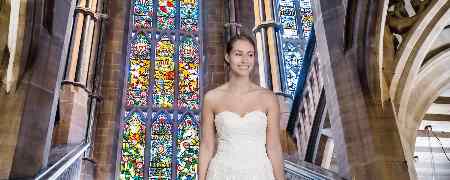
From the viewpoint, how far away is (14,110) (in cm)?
430

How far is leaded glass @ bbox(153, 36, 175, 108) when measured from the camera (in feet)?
40.6

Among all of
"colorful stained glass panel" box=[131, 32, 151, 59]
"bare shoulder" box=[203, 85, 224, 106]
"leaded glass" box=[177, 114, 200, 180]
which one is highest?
"colorful stained glass panel" box=[131, 32, 151, 59]

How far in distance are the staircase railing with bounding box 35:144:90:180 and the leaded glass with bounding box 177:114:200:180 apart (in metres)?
5.41

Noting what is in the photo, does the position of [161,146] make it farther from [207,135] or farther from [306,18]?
[207,135]

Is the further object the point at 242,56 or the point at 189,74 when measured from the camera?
the point at 189,74

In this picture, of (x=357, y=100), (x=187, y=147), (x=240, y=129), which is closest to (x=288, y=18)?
(x=187, y=147)

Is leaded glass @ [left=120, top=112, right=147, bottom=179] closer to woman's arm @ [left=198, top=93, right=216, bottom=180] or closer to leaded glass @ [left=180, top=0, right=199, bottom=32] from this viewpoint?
leaded glass @ [left=180, top=0, right=199, bottom=32]

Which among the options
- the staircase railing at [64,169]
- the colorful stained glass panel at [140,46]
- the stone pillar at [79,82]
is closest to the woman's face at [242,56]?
the staircase railing at [64,169]

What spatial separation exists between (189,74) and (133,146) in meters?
2.45

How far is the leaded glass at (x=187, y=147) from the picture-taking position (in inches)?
452

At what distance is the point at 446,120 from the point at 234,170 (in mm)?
6516

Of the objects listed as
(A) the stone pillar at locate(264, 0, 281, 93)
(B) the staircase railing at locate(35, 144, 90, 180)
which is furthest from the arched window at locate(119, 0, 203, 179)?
(B) the staircase railing at locate(35, 144, 90, 180)

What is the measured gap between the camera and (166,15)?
1358 centimetres

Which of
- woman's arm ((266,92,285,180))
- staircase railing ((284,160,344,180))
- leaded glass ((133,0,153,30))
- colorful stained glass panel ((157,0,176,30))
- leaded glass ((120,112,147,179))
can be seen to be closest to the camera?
woman's arm ((266,92,285,180))
